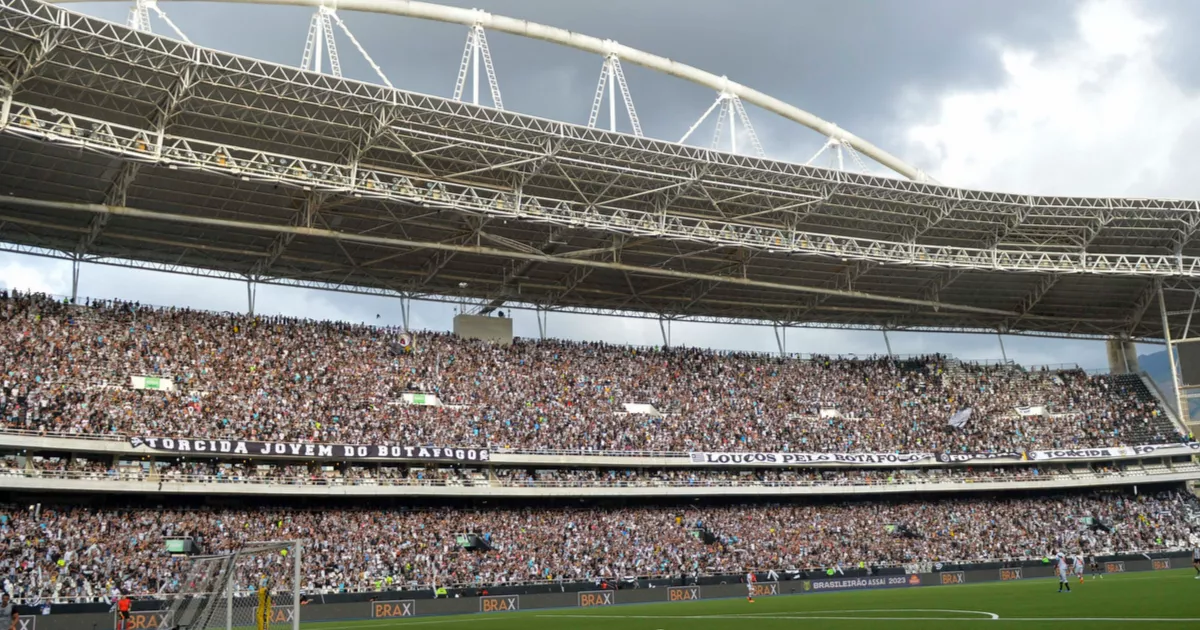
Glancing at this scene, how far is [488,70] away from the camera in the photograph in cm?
4575

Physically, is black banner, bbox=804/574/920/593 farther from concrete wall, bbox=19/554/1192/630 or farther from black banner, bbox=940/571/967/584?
black banner, bbox=940/571/967/584

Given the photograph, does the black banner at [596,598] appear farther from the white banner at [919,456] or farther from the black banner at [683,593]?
the white banner at [919,456]

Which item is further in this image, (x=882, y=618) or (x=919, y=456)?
(x=919, y=456)

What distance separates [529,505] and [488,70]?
2059 centimetres

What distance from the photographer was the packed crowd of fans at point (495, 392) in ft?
138

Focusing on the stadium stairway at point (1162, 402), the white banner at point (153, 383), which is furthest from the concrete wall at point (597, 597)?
the stadium stairway at point (1162, 402)

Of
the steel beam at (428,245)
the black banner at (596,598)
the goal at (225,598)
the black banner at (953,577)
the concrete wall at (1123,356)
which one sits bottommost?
the black banner at (953,577)

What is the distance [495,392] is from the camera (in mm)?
52594

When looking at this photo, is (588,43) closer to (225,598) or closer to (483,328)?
(483,328)

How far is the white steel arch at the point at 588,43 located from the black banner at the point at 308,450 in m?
18.0

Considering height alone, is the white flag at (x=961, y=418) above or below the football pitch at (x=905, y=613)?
above

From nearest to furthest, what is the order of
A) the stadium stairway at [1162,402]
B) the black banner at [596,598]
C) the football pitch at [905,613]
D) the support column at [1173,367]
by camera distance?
the football pitch at [905,613]
the black banner at [596,598]
the support column at [1173,367]
the stadium stairway at [1162,402]

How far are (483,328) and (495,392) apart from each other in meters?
7.01

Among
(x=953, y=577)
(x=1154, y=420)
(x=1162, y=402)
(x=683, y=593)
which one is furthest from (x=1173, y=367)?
(x=683, y=593)
